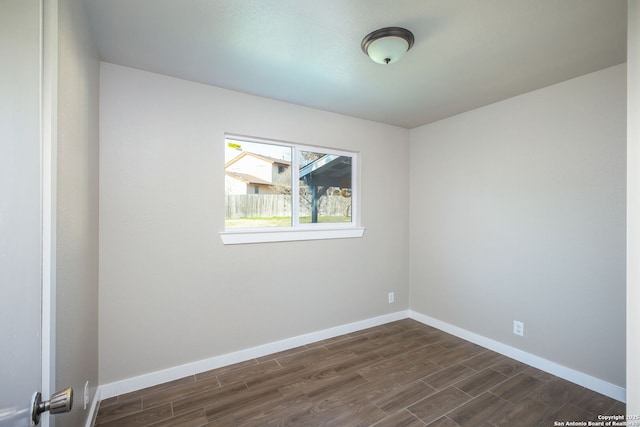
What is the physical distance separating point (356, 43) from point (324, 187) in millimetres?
1604

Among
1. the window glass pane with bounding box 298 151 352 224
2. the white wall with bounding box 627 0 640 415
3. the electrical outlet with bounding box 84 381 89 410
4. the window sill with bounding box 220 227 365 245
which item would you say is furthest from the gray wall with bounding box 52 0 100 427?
the white wall with bounding box 627 0 640 415

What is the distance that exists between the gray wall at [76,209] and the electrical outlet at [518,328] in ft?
10.7

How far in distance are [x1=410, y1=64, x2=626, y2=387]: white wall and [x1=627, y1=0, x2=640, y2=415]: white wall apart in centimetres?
137

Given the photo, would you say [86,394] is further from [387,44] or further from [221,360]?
[387,44]

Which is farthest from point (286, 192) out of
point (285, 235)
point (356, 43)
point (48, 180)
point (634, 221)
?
point (634, 221)

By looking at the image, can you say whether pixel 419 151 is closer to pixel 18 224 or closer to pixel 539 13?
pixel 539 13

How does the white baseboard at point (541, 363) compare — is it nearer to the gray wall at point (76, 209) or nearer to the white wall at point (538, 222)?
the white wall at point (538, 222)

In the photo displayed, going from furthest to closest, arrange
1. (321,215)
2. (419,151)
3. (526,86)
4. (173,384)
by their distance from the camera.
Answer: (419,151) < (321,215) < (526,86) < (173,384)

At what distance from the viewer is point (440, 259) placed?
3354 millimetres

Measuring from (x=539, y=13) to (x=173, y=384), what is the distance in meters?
3.49

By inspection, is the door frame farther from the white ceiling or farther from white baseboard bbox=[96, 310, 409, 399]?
white baseboard bbox=[96, 310, 409, 399]

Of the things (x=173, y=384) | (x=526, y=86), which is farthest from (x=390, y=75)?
(x=173, y=384)

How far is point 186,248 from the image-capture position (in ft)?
7.69

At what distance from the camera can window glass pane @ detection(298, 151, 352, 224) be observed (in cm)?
307
